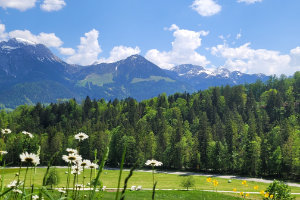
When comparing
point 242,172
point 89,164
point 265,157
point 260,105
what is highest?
point 260,105

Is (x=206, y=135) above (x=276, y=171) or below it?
above

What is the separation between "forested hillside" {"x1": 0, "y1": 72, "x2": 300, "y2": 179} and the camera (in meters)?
72.7

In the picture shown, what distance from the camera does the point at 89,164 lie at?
2670mm

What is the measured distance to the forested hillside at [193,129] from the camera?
238 feet

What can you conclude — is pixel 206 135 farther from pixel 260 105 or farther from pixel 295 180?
pixel 260 105

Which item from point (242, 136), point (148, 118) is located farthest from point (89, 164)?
point (148, 118)

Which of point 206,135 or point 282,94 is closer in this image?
point 206,135

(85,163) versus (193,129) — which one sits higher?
(85,163)

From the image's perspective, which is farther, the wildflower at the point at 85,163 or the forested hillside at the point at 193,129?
the forested hillside at the point at 193,129

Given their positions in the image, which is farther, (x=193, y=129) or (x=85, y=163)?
(x=193, y=129)

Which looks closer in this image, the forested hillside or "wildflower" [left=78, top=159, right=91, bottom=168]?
"wildflower" [left=78, top=159, right=91, bottom=168]

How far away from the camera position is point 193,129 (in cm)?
11588

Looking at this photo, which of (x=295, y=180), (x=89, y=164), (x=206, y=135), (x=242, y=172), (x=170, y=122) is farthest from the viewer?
(x=170, y=122)

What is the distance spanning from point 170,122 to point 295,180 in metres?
69.0
